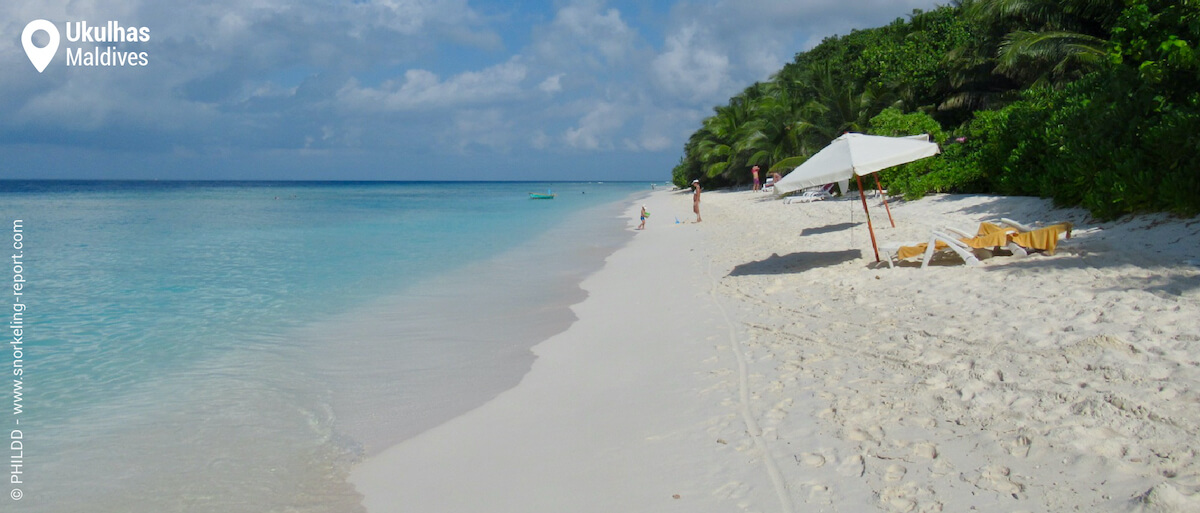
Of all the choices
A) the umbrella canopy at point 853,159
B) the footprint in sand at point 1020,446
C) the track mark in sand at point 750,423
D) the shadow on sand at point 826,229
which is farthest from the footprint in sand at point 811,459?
the shadow on sand at point 826,229

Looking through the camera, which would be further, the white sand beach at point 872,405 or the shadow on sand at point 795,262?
the shadow on sand at point 795,262

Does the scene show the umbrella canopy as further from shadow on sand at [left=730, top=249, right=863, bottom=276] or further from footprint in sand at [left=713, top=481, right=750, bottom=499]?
footprint in sand at [left=713, top=481, right=750, bottom=499]

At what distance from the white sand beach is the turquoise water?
51 cm

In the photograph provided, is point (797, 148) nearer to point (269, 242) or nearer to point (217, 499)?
point (269, 242)

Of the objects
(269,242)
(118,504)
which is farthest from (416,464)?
(269,242)

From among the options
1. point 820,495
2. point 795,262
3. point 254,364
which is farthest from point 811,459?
point 795,262

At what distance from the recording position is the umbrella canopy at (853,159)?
318 inches

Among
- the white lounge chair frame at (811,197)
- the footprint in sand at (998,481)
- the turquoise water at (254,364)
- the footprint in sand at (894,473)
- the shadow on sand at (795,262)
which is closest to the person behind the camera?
the footprint in sand at (998,481)

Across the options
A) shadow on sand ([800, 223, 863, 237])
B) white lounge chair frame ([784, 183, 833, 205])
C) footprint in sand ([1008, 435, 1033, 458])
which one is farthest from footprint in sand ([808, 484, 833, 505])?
white lounge chair frame ([784, 183, 833, 205])

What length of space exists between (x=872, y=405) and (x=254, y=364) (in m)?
5.46

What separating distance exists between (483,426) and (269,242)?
1757 cm

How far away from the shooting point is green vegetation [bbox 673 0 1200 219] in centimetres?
865

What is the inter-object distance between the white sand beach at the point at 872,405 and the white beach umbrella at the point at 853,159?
1306 millimetres

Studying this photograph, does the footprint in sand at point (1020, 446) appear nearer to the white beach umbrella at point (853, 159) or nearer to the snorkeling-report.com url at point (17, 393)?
the white beach umbrella at point (853, 159)
